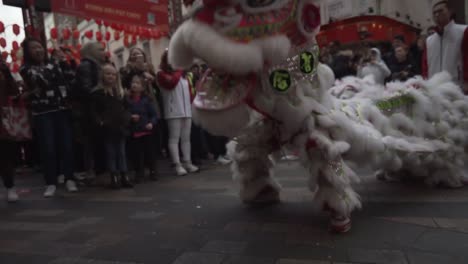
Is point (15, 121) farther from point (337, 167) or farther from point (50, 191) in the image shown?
point (337, 167)

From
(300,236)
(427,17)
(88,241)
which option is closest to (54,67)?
(88,241)

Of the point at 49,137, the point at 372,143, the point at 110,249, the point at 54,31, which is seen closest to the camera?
the point at 110,249

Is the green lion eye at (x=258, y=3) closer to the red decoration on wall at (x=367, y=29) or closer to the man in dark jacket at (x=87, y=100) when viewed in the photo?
the man in dark jacket at (x=87, y=100)

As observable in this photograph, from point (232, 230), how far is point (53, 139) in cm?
272

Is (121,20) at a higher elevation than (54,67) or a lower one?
higher

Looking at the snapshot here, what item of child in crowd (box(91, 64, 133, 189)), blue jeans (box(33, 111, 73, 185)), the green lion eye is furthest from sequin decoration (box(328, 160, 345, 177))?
blue jeans (box(33, 111, 73, 185))

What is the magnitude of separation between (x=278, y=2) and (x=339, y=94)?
149cm

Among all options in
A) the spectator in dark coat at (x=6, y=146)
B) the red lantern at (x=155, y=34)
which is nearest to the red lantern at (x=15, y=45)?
the red lantern at (x=155, y=34)

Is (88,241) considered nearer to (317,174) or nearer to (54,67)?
(317,174)

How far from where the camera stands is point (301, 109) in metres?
2.41

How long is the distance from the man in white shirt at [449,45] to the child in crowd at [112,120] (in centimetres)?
368

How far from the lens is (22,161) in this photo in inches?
293

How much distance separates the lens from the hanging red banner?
7250 millimetres

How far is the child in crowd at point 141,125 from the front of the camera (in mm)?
4906
